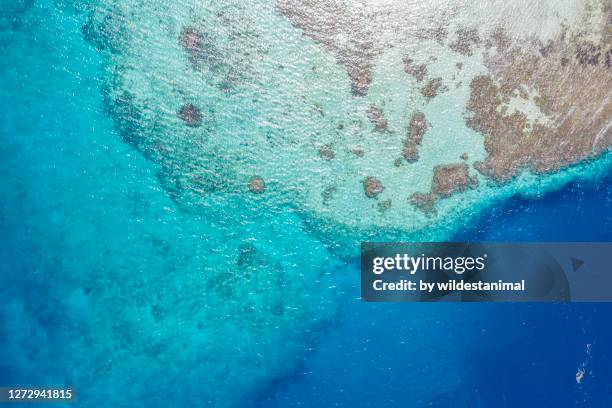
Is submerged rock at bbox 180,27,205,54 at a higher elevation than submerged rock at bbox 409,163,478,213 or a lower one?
higher

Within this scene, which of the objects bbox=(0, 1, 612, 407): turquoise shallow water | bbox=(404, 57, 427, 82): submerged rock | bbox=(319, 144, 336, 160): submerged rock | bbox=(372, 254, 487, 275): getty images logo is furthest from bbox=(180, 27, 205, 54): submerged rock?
bbox=(372, 254, 487, 275): getty images logo

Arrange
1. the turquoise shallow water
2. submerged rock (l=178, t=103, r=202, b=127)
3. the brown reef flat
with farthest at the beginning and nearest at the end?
the brown reef flat < submerged rock (l=178, t=103, r=202, b=127) < the turquoise shallow water

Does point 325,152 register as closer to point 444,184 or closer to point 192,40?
point 444,184

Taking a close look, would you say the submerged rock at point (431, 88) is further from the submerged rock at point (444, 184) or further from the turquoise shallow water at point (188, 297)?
the turquoise shallow water at point (188, 297)

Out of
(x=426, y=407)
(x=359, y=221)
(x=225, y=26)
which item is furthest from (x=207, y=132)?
(x=426, y=407)

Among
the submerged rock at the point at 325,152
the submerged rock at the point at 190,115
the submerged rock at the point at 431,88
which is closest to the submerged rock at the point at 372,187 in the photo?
the submerged rock at the point at 325,152

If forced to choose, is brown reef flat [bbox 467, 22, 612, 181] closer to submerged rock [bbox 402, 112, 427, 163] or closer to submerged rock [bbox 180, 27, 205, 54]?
submerged rock [bbox 402, 112, 427, 163]

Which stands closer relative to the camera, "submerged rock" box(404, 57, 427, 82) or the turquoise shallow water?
the turquoise shallow water
